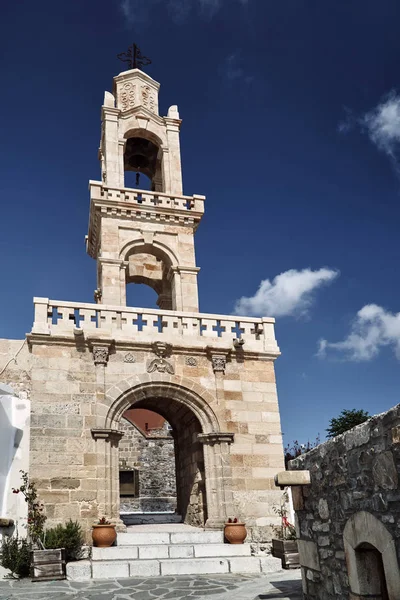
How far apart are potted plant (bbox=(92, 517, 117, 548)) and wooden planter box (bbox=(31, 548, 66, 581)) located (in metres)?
0.97

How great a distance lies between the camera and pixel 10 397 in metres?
11.6

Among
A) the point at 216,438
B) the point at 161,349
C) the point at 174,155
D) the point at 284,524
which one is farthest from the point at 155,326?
the point at 174,155

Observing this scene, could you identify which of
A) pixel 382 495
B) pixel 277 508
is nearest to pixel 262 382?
pixel 277 508

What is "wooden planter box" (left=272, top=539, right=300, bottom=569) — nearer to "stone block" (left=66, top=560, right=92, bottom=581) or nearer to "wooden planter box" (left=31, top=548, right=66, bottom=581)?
"stone block" (left=66, top=560, right=92, bottom=581)

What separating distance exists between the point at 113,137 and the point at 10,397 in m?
10.2

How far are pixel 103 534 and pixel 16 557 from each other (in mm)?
1655

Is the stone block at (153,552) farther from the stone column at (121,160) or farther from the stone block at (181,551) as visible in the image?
the stone column at (121,160)

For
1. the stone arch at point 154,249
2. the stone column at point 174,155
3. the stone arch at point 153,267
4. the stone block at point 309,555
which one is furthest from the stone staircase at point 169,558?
the stone column at point 174,155

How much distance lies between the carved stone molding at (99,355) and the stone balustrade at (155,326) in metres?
0.34

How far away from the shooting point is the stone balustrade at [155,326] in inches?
503

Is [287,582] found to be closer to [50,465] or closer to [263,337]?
[50,465]

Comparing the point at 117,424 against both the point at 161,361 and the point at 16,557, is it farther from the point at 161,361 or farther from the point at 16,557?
the point at 16,557

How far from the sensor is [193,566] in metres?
10.1

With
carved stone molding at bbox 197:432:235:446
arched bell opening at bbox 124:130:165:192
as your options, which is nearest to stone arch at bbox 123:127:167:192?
arched bell opening at bbox 124:130:165:192
